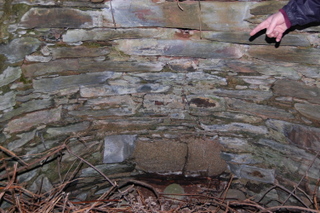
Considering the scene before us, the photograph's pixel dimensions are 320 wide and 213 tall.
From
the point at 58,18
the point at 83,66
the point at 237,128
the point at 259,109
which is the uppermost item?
the point at 58,18

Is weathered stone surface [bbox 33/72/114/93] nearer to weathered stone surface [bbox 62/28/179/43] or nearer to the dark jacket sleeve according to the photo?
weathered stone surface [bbox 62/28/179/43]

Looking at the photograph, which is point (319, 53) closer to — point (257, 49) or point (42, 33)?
point (257, 49)

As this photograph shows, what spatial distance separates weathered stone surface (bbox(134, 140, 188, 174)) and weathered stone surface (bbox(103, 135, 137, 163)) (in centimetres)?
6

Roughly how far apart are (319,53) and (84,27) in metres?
1.56

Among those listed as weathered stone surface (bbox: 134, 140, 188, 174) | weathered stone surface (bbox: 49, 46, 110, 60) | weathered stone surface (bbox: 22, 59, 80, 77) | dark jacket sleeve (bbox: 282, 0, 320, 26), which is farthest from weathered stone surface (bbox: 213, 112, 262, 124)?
weathered stone surface (bbox: 22, 59, 80, 77)

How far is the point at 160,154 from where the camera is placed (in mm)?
2680

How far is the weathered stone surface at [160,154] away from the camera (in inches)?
105

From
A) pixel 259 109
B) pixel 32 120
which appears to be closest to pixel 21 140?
pixel 32 120

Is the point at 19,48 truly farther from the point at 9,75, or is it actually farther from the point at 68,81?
the point at 68,81

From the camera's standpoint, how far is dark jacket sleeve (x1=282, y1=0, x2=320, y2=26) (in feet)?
5.79

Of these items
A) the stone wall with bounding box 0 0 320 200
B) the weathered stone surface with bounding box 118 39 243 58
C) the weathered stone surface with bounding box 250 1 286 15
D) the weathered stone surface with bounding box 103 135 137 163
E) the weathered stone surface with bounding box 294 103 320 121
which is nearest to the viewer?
the weathered stone surface with bounding box 250 1 286 15

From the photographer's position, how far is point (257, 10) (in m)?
2.00

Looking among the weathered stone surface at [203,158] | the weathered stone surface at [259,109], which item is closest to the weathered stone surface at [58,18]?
the weathered stone surface at [259,109]

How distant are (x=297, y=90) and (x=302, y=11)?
645 millimetres
